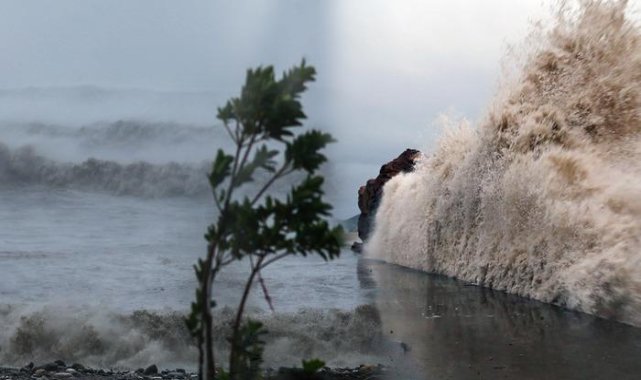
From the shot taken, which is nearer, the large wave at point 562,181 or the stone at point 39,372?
the stone at point 39,372

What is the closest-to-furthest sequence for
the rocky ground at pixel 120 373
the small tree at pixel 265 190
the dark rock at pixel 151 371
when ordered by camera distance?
the small tree at pixel 265 190
the rocky ground at pixel 120 373
the dark rock at pixel 151 371

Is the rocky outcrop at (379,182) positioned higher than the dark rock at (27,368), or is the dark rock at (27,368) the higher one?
the rocky outcrop at (379,182)

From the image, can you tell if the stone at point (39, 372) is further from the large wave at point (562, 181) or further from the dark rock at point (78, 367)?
the large wave at point (562, 181)

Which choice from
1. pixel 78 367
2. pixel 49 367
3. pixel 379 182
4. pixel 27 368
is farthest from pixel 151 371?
pixel 379 182

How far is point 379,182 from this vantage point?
1934 centimetres

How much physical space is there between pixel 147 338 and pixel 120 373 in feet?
2.62

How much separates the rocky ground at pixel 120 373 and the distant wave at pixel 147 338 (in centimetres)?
27

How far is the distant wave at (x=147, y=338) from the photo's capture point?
5.13 meters

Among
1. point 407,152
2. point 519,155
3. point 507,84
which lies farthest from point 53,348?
point 407,152

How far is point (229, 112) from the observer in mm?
1846

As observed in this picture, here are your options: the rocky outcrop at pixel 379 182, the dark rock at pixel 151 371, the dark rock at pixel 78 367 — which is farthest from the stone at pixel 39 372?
the rocky outcrop at pixel 379 182

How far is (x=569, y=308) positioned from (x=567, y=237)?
0.90 m

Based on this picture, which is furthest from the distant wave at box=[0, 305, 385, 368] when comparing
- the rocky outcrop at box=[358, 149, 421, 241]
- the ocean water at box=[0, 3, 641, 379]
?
the rocky outcrop at box=[358, 149, 421, 241]

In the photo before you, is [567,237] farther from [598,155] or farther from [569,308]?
[598,155]
